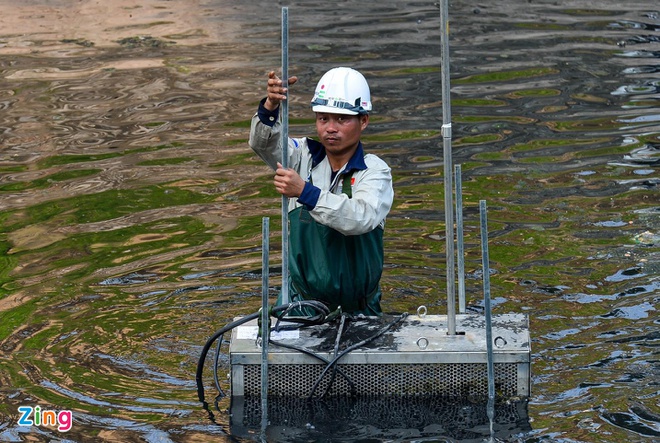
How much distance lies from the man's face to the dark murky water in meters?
1.46

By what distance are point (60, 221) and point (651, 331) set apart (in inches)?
185

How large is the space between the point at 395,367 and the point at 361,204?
866 mm

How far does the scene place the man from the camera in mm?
6000

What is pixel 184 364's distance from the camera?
21.2 feet

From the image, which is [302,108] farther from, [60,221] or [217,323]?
[217,323]

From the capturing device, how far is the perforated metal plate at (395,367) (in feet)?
18.2

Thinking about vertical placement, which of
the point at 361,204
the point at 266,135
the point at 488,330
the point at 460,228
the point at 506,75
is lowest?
the point at 488,330

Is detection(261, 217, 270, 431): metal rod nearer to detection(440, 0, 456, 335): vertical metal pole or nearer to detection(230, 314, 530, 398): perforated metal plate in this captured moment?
detection(230, 314, 530, 398): perforated metal plate

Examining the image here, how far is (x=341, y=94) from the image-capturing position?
6023 mm

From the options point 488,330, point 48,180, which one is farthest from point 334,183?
point 48,180

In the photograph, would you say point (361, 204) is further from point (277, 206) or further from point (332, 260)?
point (277, 206)

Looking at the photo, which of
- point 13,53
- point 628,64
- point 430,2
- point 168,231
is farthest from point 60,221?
point 430,2

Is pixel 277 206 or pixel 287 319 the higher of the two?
pixel 287 319

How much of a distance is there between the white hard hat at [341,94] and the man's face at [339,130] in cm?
6
